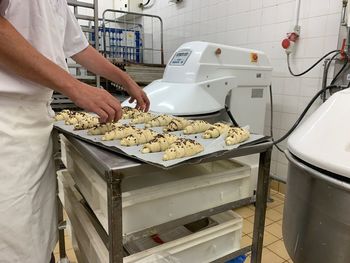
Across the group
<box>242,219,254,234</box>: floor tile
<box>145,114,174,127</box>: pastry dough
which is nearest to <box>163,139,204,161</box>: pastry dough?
<box>145,114,174,127</box>: pastry dough

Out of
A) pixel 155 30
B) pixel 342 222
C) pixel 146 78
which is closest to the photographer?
pixel 342 222

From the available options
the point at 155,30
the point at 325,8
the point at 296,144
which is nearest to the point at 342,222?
the point at 296,144

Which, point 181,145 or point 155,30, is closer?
point 181,145

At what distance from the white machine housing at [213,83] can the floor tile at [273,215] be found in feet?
2.12

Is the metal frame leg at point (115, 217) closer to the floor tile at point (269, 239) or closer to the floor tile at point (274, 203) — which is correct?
the floor tile at point (269, 239)

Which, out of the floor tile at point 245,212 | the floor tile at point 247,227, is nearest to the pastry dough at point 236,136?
the floor tile at point 247,227

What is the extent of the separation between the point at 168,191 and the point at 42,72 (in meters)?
0.45

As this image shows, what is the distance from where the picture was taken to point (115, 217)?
26.3 inches

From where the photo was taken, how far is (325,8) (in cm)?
201

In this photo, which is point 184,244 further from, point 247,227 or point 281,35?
point 281,35

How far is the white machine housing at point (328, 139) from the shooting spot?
0.65 m

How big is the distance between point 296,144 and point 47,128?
767 millimetres

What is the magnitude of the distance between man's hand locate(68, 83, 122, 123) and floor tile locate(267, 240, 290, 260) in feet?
4.55

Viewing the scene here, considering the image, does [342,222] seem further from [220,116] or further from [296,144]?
[220,116]
